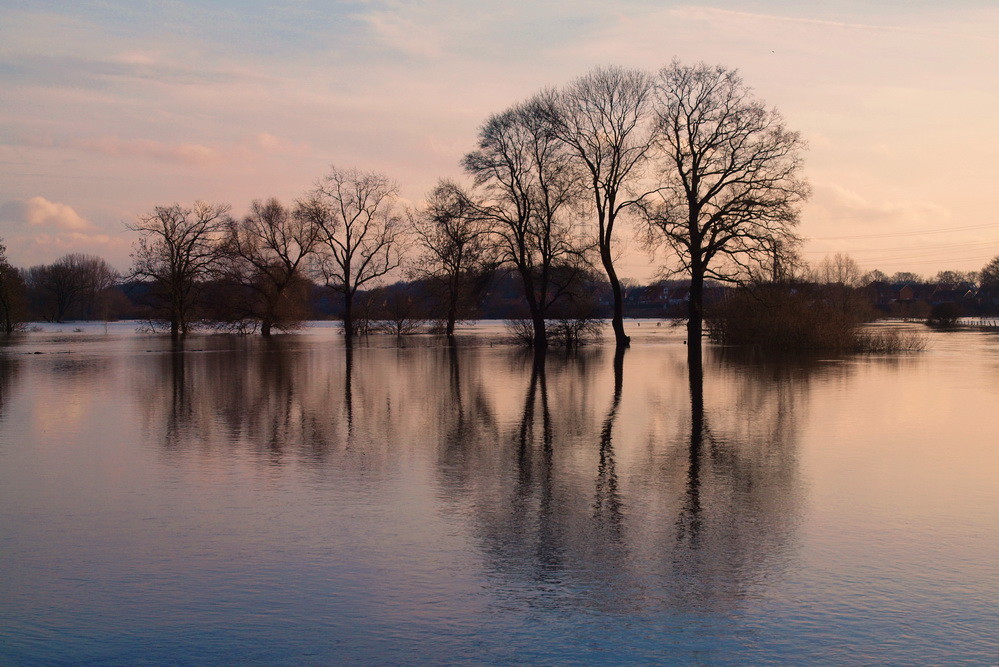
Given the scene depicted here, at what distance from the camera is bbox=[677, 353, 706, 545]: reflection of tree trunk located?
790cm

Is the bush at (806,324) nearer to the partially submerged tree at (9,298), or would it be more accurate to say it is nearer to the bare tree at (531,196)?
the bare tree at (531,196)

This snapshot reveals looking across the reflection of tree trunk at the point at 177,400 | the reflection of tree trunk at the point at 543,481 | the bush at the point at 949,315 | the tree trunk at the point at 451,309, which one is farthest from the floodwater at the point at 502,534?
the bush at the point at 949,315

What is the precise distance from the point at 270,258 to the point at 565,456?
5769 centimetres

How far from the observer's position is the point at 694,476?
33.8 ft

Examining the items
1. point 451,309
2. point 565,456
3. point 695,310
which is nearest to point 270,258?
point 451,309

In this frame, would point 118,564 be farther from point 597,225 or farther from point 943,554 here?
point 597,225

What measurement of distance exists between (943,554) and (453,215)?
35.3 meters

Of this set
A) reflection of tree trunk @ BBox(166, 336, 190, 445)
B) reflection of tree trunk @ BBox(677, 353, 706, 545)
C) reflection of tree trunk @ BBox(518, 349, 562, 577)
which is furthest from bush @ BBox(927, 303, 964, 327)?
reflection of tree trunk @ BBox(518, 349, 562, 577)

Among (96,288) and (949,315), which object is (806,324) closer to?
(949,315)

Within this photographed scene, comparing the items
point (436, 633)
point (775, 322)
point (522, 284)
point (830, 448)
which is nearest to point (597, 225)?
point (522, 284)

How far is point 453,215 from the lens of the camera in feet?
135

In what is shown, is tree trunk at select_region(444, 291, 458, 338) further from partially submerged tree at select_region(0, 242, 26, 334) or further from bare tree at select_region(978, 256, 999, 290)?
bare tree at select_region(978, 256, 999, 290)

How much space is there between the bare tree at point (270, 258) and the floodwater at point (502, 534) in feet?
160

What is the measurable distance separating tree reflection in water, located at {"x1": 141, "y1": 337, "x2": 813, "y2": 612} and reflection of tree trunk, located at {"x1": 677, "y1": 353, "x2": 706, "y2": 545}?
0.03m
